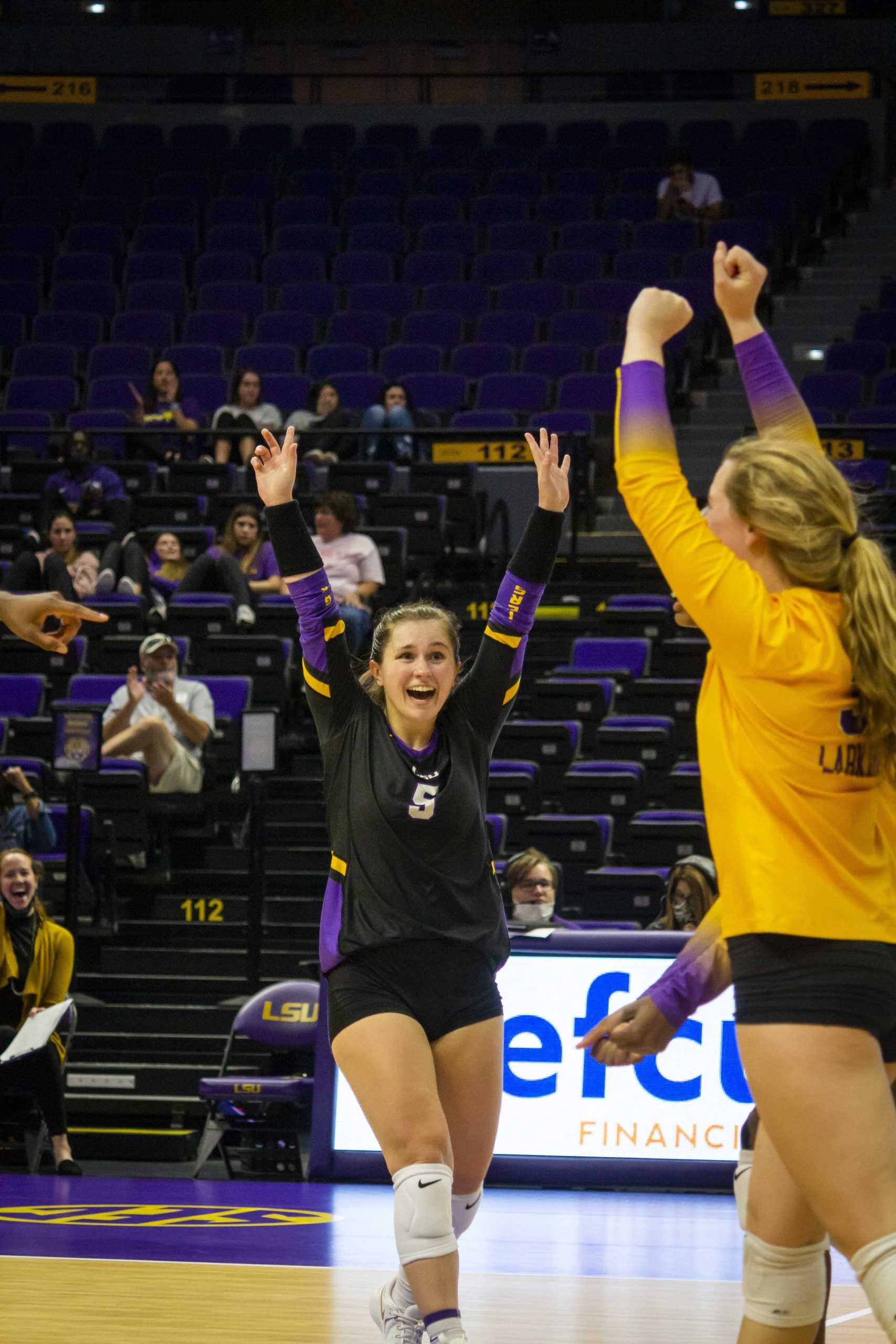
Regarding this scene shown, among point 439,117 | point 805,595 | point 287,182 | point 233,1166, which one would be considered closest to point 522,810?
point 233,1166

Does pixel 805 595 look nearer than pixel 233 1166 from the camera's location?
Yes

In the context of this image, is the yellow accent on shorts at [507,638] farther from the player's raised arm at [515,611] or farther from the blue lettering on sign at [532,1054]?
the blue lettering on sign at [532,1054]

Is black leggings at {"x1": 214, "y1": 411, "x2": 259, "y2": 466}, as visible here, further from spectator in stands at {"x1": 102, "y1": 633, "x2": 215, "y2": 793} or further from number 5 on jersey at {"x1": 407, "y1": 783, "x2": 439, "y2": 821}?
number 5 on jersey at {"x1": 407, "y1": 783, "x2": 439, "y2": 821}

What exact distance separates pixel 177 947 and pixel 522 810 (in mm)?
2229

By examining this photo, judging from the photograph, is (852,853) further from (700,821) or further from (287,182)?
(287,182)

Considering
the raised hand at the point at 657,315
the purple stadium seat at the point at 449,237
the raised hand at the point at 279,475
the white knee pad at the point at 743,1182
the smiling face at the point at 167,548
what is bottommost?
the white knee pad at the point at 743,1182

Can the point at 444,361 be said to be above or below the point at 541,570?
above

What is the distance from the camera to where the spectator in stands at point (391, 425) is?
15.0m

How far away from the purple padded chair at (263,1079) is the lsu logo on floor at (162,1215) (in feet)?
3.28

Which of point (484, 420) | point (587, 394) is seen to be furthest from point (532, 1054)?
point (587, 394)

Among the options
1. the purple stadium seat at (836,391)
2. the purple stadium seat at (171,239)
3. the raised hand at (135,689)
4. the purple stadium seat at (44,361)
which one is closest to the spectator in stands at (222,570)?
the raised hand at (135,689)

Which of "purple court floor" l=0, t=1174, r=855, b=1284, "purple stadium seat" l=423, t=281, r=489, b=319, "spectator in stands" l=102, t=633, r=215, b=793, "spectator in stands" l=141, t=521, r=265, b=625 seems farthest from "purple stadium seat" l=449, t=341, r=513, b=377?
"purple court floor" l=0, t=1174, r=855, b=1284

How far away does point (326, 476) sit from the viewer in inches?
569

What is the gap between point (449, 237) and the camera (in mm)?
19125
